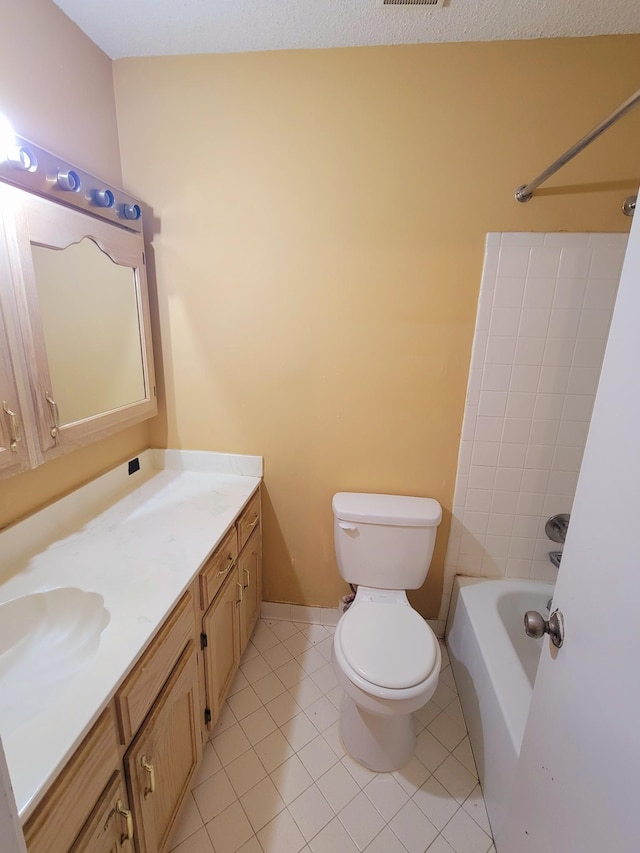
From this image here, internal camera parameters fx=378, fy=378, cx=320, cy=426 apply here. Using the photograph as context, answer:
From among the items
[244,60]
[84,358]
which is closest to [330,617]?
[84,358]

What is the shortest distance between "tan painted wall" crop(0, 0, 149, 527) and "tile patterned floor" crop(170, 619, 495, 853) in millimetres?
1053

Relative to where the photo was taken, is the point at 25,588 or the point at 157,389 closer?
the point at 25,588

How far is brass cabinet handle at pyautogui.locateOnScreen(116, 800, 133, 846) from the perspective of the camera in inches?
29.4

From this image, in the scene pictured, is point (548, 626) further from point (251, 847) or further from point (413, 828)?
point (251, 847)

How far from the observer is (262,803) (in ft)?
3.84

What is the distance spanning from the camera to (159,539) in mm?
1178

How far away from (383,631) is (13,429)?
1271 millimetres

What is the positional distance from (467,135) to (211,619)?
184 cm

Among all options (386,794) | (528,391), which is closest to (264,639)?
(386,794)

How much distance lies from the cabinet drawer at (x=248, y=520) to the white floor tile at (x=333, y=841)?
0.86 metres

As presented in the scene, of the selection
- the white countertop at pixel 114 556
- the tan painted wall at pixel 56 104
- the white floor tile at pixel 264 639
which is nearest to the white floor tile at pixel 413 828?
the white floor tile at pixel 264 639

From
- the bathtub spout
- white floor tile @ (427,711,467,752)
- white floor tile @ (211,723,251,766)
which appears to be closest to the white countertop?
white floor tile @ (211,723,251,766)

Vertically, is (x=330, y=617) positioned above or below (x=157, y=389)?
below

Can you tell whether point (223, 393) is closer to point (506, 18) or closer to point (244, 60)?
point (244, 60)
